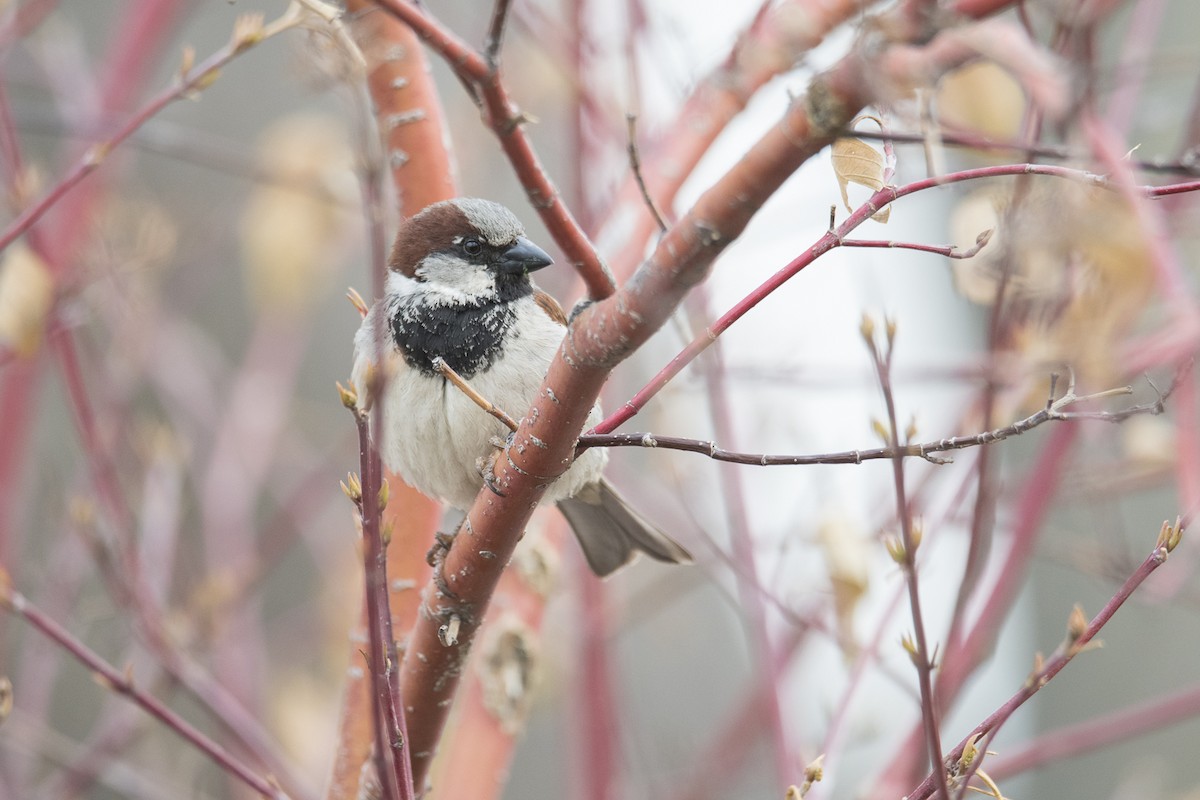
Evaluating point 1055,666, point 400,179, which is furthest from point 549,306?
point 1055,666

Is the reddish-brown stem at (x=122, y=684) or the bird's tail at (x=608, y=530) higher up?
the bird's tail at (x=608, y=530)

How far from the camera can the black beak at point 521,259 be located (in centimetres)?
226

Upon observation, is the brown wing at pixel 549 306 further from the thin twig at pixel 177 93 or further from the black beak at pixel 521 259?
the thin twig at pixel 177 93

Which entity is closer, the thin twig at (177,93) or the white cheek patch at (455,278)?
the thin twig at (177,93)

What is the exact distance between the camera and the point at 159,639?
1934 millimetres

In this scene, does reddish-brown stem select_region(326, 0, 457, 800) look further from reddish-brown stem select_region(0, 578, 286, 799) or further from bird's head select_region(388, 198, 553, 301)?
reddish-brown stem select_region(0, 578, 286, 799)

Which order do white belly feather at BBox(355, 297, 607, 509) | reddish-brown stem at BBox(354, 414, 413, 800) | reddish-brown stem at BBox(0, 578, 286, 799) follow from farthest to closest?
white belly feather at BBox(355, 297, 607, 509) → reddish-brown stem at BBox(0, 578, 286, 799) → reddish-brown stem at BBox(354, 414, 413, 800)

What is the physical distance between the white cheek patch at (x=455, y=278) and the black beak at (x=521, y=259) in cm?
4

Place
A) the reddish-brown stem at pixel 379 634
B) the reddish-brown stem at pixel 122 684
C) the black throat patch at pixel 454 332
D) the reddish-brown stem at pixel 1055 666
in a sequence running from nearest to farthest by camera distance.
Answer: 1. the reddish-brown stem at pixel 379 634
2. the reddish-brown stem at pixel 1055 666
3. the reddish-brown stem at pixel 122 684
4. the black throat patch at pixel 454 332

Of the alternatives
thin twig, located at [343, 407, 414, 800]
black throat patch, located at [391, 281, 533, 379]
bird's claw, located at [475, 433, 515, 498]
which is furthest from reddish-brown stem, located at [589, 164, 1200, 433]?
black throat patch, located at [391, 281, 533, 379]

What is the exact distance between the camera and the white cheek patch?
2.24 m

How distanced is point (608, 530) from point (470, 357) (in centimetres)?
49

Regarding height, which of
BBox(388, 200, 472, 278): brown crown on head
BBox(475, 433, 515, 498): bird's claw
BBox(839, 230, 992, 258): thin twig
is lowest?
BBox(839, 230, 992, 258): thin twig

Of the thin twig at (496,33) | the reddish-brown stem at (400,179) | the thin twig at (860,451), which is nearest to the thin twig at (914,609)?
the thin twig at (860,451)
